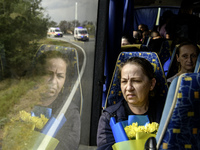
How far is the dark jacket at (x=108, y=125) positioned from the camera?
1.62 m

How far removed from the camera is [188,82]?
0.89 meters

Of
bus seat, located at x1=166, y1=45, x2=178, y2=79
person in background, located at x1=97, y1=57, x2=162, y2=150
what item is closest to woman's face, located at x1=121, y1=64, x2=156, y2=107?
person in background, located at x1=97, y1=57, x2=162, y2=150

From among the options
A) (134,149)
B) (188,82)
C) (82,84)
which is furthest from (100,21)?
(188,82)

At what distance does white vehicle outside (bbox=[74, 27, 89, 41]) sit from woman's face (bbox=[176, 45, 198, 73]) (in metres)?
1.27

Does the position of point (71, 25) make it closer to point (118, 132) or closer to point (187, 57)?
point (118, 132)

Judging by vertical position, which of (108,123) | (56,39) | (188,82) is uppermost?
(56,39)

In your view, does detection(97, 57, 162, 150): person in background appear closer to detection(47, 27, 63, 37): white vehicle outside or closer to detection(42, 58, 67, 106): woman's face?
detection(42, 58, 67, 106): woman's face

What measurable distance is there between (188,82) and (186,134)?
19 cm

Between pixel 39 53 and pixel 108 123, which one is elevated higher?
pixel 39 53

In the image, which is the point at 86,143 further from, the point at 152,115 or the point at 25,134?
the point at 25,134

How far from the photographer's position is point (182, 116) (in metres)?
0.89

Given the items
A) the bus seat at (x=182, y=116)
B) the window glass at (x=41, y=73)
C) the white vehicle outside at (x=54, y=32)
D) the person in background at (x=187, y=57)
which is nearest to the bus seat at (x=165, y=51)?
the person in background at (x=187, y=57)

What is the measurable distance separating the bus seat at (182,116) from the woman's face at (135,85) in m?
0.80

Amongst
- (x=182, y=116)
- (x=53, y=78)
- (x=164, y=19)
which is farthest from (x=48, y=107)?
(x=164, y=19)
